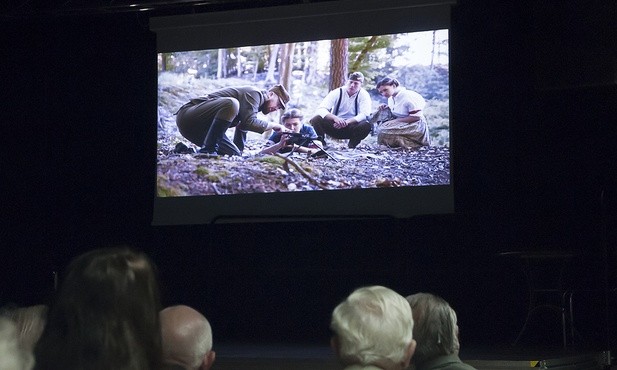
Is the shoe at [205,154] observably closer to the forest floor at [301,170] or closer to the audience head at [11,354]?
the forest floor at [301,170]

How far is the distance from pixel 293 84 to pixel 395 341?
5.19 metres

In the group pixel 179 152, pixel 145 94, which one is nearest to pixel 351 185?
pixel 179 152

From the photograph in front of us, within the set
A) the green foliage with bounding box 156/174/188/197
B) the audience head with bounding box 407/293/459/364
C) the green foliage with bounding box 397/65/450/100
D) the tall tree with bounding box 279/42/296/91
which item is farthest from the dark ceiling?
the audience head with bounding box 407/293/459/364

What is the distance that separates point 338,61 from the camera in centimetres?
661

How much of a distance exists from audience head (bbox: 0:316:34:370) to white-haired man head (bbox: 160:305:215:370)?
404mm

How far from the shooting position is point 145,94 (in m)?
7.55

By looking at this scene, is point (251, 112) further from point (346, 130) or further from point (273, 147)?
point (346, 130)

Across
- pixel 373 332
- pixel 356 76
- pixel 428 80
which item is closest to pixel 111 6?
pixel 356 76

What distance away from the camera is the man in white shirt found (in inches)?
255

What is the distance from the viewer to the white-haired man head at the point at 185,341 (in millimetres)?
1688

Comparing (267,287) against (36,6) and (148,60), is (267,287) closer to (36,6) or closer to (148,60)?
(148,60)

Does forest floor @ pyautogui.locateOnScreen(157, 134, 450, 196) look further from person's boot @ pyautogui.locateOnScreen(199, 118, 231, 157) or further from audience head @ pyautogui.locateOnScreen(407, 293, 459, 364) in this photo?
audience head @ pyautogui.locateOnScreen(407, 293, 459, 364)

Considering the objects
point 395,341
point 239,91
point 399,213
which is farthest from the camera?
point 239,91

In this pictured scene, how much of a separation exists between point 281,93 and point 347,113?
558mm
